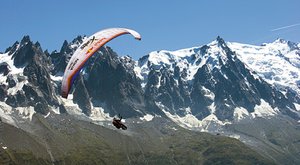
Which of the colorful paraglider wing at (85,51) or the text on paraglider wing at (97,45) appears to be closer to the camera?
the colorful paraglider wing at (85,51)

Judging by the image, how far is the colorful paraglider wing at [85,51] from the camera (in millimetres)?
67750

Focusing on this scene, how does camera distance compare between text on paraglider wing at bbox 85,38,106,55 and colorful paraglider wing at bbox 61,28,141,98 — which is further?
text on paraglider wing at bbox 85,38,106,55

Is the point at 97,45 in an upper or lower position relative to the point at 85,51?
upper

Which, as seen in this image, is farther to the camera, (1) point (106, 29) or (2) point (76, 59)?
(1) point (106, 29)

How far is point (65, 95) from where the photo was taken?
67000mm

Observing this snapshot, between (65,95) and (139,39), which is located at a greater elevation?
(139,39)

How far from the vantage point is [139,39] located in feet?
→ 237

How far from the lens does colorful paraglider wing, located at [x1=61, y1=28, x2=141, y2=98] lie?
67750mm

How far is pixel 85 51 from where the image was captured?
69.9 m

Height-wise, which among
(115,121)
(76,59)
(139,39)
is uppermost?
(139,39)

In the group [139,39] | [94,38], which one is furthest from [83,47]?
[139,39]

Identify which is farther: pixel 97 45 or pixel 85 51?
pixel 97 45

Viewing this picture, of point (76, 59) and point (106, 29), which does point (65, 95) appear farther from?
point (106, 29)

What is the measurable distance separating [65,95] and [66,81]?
212cm
